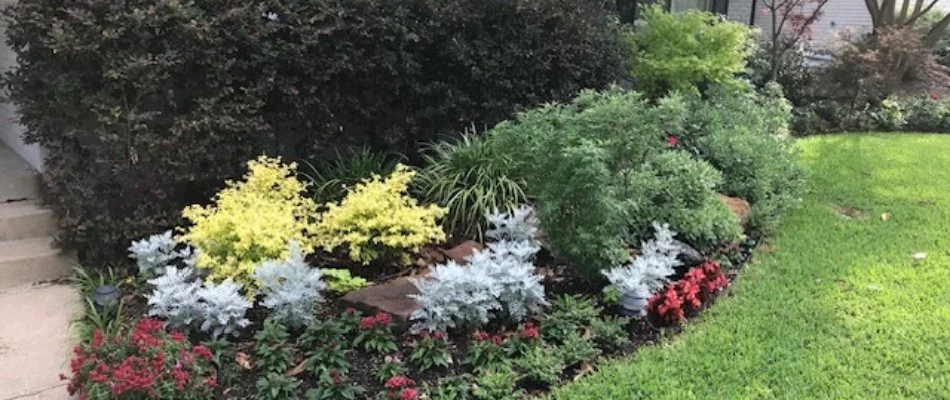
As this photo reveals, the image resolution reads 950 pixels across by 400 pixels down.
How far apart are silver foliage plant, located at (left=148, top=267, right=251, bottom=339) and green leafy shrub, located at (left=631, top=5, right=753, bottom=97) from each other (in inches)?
185

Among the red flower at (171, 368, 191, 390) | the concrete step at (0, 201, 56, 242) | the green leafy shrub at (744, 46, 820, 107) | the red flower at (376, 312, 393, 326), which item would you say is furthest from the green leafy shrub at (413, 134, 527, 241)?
the green leafy shrub at (744, 46, 820, 107)

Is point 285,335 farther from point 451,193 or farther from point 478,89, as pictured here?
point 478,89

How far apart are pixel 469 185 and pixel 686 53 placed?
316 centimetres

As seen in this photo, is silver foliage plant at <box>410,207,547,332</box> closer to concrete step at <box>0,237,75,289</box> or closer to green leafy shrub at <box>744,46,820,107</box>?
concrete step at <box>0,237,75,289</box>

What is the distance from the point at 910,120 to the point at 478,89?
6393 millimetres

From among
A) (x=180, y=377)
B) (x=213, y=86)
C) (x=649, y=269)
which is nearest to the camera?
(x=180, y=377)

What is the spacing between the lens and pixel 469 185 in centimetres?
483

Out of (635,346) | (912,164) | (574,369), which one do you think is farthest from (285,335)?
(912,164)

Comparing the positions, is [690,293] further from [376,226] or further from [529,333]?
[376,226]

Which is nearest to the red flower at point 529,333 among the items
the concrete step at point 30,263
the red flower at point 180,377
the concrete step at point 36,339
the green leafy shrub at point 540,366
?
the green leafy shrub at point 540,366

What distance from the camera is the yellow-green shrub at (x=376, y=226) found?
153 inches

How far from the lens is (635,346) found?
337cm

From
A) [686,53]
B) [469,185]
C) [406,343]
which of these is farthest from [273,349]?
[686,53]

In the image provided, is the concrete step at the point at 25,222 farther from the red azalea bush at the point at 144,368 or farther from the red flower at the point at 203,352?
the red flower at the point at 203,352
